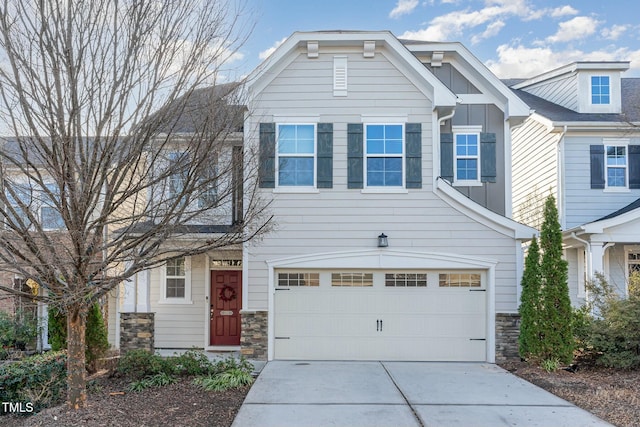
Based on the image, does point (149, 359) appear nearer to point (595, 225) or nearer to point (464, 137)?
point (464, 137)

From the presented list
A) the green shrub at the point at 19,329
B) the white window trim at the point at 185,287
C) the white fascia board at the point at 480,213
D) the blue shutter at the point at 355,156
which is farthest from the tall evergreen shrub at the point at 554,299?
the green shrub at the point at 19,329

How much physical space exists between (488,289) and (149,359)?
6787 mm

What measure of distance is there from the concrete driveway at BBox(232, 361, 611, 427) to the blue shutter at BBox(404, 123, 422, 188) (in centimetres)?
378

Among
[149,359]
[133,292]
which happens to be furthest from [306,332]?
[133,292]

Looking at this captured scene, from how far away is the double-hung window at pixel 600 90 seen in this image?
46.0ft

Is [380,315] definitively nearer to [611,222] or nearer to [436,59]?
[611,222]

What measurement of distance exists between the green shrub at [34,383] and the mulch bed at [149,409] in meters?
0.35

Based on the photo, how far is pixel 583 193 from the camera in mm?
12992

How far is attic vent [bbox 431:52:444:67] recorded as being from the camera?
11.3 meters

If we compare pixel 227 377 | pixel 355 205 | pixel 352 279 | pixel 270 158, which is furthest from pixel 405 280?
pixel 227 377

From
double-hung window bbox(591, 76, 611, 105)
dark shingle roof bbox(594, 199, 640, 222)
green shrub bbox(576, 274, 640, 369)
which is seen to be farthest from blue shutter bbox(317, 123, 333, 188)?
double-hung window bbox(591, 76, 611, 105)

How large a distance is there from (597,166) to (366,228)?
7.14m

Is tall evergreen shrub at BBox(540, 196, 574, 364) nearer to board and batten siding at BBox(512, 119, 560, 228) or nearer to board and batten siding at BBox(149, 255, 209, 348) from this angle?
board and batten siding at BBox(512, 119, 560, 228)

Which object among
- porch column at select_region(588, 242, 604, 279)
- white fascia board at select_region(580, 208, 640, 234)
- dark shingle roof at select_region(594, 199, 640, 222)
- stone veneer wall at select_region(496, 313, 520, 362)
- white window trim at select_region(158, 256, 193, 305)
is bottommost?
stone veneer wall at select_region(496, 313, 520, 362)
